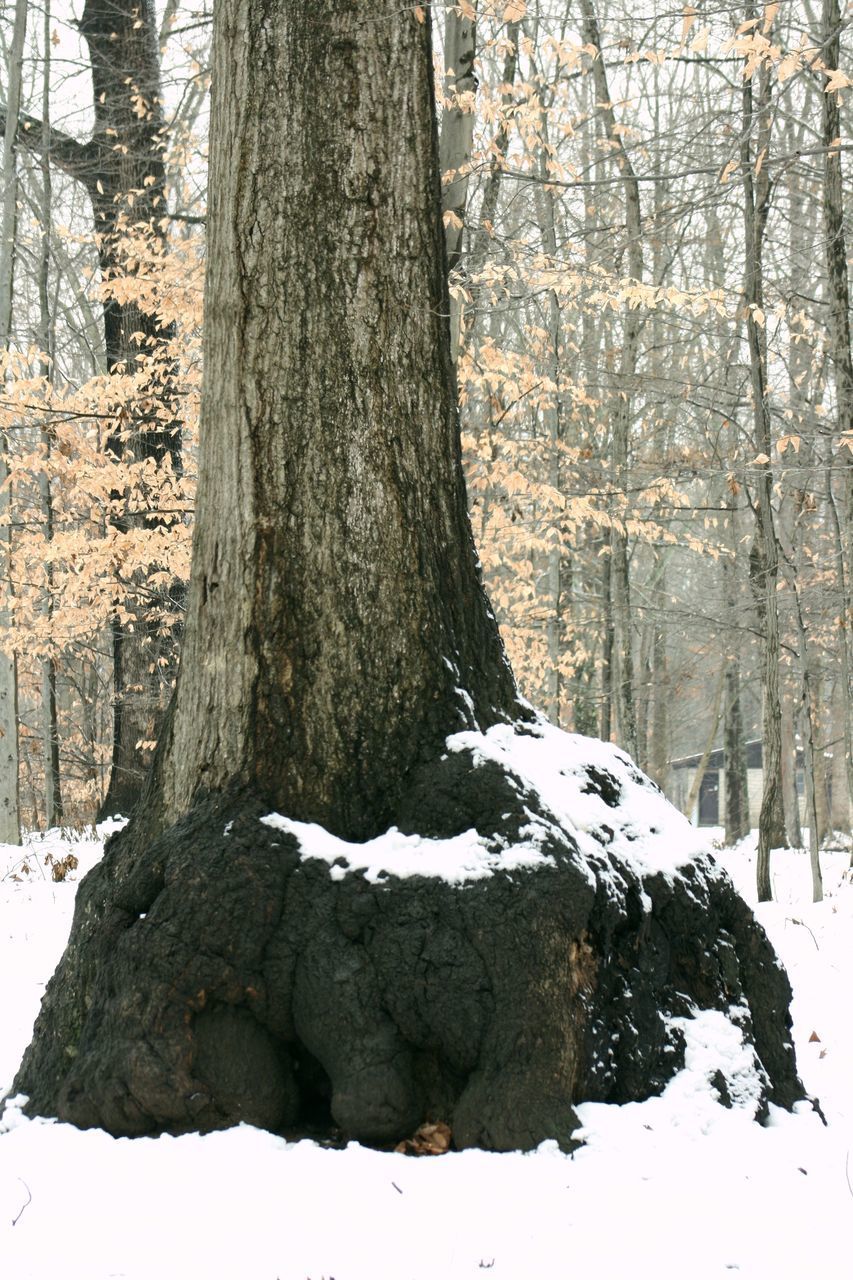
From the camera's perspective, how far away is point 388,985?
10.4 feet

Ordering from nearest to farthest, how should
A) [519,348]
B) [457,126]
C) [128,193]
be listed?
1. [457,126]
2. [128,193]
3. [519,348]

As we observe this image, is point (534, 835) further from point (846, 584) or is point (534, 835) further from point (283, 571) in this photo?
point (846, 584)

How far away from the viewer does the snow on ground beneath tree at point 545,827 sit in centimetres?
329

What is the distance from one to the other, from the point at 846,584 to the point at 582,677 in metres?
11.5

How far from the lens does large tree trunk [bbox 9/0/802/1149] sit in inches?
124

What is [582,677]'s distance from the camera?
73.9 feet

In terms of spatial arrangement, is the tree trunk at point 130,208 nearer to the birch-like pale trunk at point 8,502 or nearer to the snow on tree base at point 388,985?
the birch-like pale trunk at point 8,502

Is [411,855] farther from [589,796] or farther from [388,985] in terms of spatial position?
[589,796]

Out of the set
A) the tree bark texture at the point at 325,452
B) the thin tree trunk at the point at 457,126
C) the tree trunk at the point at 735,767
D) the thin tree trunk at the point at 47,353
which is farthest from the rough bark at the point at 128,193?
the tree trunk at the point at 735,767

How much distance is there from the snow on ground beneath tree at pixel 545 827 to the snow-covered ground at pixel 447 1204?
741 mm

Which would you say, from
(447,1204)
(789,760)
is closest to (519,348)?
(447,1204)

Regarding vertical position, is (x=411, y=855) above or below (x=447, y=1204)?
above

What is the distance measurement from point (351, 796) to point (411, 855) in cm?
31

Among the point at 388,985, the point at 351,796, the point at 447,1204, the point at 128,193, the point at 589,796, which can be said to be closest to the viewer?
the point at 447,1204
